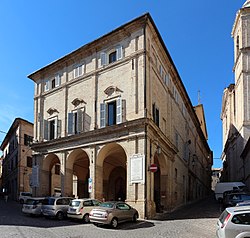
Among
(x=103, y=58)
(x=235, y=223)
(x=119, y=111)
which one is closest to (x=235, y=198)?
(x=119, y=111)

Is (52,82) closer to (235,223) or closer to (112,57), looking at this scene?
(112,57)

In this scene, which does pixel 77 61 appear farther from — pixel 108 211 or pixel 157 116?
pixel 108 211

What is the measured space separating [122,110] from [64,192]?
860cm

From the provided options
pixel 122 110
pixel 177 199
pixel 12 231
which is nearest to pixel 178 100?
pixel 177 199

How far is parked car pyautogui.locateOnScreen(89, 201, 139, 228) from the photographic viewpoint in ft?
59.1

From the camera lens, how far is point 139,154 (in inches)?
908

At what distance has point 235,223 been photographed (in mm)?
10336

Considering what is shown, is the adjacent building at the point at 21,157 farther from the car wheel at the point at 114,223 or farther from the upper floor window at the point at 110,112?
the car wheel at the point at 114,223

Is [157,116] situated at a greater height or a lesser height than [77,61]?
lesser

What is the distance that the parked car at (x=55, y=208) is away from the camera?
2173cm

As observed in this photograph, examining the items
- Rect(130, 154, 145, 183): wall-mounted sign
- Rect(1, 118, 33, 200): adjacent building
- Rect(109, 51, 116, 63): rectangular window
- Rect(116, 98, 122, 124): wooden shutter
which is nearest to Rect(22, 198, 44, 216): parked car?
Rect(130, 154, 145, 183): wall-mounted sign

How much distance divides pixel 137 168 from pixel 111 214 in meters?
5.14

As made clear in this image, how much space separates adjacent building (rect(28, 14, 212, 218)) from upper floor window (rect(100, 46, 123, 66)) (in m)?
0.08

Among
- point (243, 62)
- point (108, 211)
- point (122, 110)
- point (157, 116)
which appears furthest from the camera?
point (243, 62)
